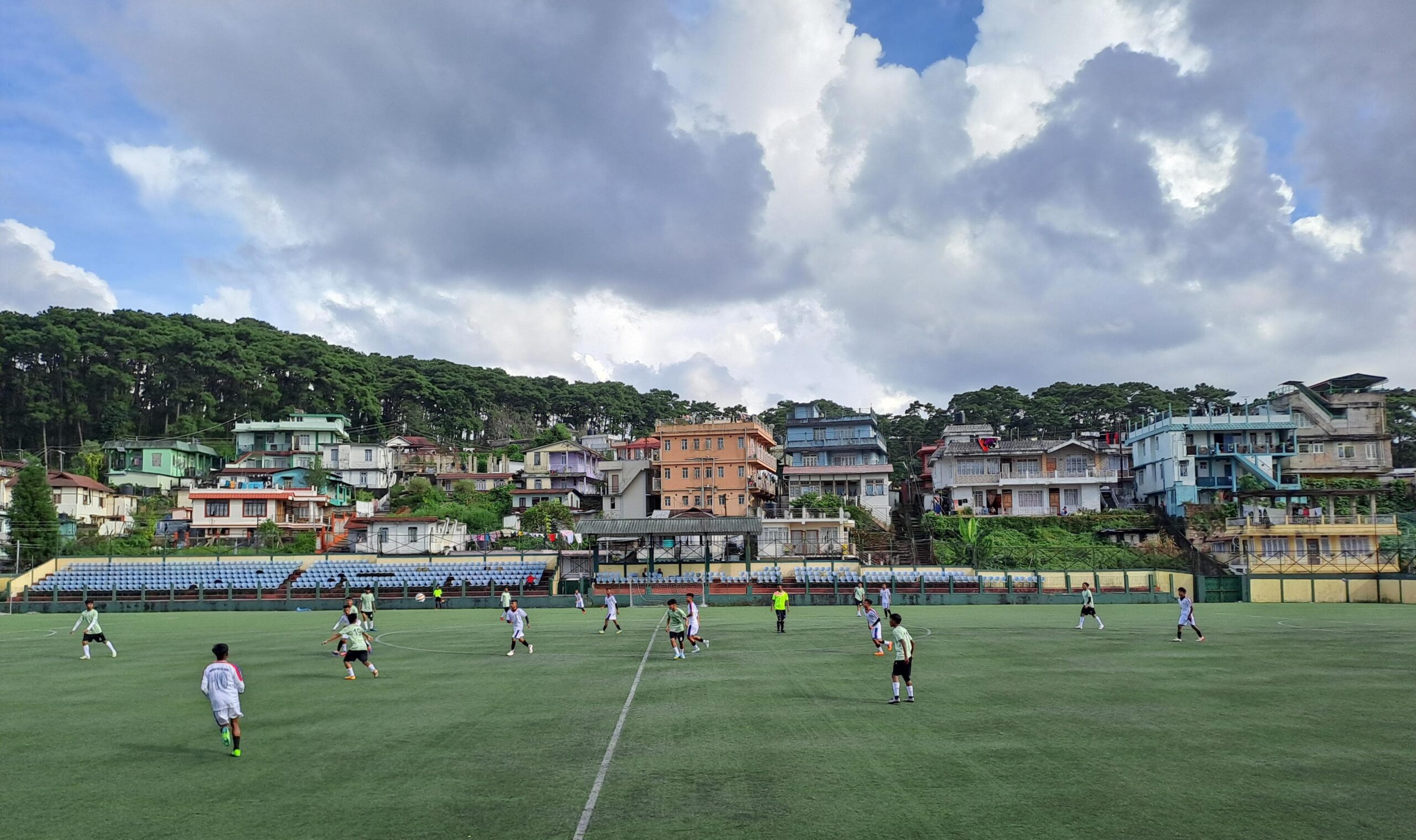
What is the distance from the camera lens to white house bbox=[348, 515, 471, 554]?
227 feet

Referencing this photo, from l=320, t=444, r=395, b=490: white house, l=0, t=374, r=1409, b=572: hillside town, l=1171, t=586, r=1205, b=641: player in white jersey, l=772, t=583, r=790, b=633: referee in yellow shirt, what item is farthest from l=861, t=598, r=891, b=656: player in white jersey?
l=320, t=444, r=395, b=490: white house

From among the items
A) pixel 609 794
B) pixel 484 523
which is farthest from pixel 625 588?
Answer: pixel 609 794

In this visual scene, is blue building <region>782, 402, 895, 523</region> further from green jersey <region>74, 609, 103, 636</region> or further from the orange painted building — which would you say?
green jersey <region>74, 609, 103, 636</region>

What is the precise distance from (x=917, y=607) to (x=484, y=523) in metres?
41.5

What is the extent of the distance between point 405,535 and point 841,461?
125 ft

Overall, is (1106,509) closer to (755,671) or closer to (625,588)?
(625,588)

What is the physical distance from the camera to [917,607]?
159ft

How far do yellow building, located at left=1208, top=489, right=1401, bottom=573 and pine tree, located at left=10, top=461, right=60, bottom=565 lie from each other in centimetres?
7792

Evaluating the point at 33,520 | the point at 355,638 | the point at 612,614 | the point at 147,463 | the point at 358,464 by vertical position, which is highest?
the point at 147,463

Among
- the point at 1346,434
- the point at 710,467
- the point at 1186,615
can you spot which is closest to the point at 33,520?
the point at 710,467

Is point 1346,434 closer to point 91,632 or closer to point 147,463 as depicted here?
point 91,632

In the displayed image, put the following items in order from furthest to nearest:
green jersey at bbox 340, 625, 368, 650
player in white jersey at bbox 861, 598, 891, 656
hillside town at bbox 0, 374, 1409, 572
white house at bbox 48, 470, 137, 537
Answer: white house at bbox 48, 470, 137, 537 → hillside town at bbox 0, 374, 1409, 572 → player in white jersey at bbox 861, 598, 891, 656 → green jersey at bbox 340, 625, 368, 650

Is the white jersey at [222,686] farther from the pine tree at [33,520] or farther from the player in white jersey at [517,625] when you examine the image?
the pine tree at [33,520]

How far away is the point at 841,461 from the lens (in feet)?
270
